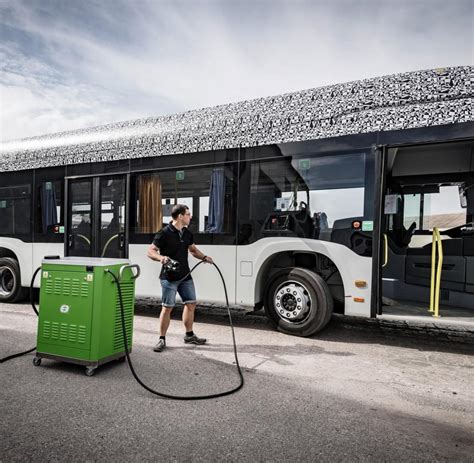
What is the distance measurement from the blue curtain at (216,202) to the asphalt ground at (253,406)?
187 centimetres

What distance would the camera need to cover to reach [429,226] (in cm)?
754

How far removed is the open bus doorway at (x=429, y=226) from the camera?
657 centimetres

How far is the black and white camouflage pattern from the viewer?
200 inches

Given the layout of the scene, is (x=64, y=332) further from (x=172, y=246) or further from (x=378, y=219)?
(x=378, y=219)

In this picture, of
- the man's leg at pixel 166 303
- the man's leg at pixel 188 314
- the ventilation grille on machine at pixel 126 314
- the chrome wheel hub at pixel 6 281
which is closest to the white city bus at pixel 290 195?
the chrome wheel hub at pixel 6 281

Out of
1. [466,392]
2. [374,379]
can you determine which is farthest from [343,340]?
[466,392]

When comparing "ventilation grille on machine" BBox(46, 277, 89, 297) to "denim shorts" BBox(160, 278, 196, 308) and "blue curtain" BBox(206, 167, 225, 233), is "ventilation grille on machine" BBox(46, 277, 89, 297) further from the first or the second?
"blue curtain" BBox(206, 167, 225, 233)

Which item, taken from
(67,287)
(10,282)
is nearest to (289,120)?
(67,287)

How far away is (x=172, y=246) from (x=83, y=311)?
4.41 ft

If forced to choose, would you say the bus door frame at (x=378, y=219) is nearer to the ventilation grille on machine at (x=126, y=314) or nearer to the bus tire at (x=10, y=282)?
the ventilation grille on machine at (x=126, y=314)

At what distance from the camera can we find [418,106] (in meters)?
5.15

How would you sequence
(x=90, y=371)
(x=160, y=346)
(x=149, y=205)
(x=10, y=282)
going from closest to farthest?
(x=90, y=371) → (x=160, y=346) → (x=149, y=205) → (x=10, y=282)

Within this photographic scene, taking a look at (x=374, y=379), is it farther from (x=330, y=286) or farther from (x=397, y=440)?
(x=330, y=286)

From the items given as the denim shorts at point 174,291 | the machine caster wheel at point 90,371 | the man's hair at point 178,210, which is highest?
the man's hair at point 178,210
